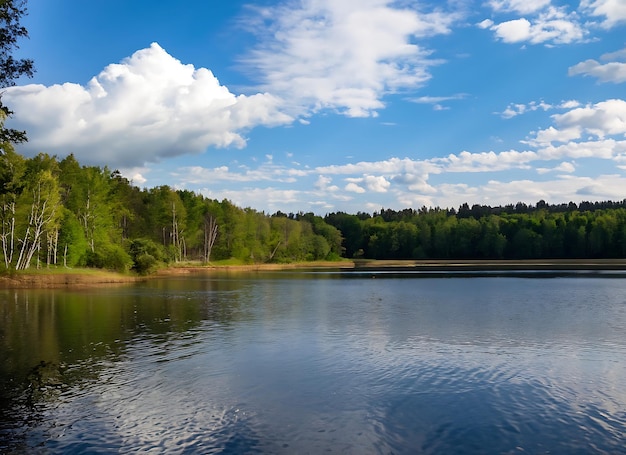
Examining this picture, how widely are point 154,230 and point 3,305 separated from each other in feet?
252

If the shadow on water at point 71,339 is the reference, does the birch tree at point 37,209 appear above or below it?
above

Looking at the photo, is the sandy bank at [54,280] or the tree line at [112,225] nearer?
the sandy bank at [54,280]

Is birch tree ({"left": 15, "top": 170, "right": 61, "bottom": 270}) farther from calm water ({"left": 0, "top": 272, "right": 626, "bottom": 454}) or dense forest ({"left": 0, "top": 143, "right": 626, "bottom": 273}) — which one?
calm water ({"left": 0, "top": 272, "right": 626, "bottom": 454})

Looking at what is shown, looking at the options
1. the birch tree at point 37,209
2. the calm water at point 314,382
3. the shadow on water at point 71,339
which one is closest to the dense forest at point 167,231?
the birch tree at point 37,209

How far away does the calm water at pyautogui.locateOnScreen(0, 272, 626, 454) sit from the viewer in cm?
1257

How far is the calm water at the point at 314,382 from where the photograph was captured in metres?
12.6

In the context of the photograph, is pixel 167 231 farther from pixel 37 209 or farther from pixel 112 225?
pixel 37 209

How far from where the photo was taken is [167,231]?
→ 118312 millimetres

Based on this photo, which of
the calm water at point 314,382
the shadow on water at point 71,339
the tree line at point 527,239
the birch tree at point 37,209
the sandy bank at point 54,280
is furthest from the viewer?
the tree line at point 527,239

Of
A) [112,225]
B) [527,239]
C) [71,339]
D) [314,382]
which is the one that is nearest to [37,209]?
[112,225]

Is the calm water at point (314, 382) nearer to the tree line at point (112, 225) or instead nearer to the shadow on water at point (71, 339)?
the shadow on water at point (71, 339)

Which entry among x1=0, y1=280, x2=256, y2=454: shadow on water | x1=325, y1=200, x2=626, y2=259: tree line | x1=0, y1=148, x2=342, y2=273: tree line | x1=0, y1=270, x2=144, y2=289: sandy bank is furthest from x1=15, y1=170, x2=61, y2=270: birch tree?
x1=325, y1=200, x2=626, y2=259: tree line

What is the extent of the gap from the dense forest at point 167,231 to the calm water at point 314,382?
35.6 ft

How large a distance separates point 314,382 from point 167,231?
10619 cm
